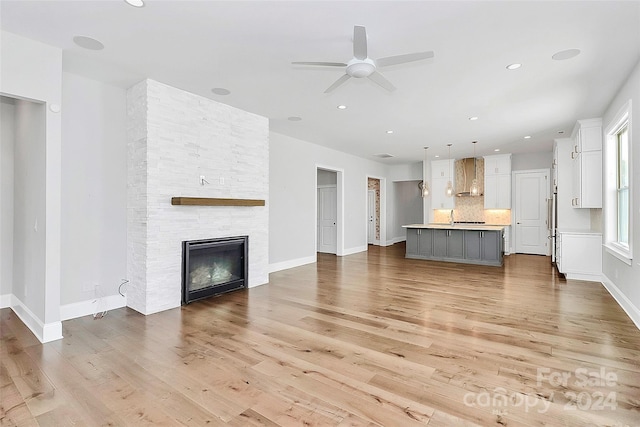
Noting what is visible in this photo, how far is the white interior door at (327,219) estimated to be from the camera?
9.10m

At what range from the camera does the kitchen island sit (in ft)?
23.9

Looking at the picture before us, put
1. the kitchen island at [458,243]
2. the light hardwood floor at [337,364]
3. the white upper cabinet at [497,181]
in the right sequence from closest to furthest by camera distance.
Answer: the light hardwood floor at [337,364], the kitchen island at [458,243], the white upper cabinet at [497,181]

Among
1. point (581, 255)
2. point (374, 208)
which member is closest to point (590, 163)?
point (581, 255)

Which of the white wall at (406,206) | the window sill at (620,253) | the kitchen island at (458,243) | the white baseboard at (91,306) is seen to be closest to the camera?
the white baseboard at (91,306)

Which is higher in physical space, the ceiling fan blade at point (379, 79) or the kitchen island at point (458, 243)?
the ceiling fan blade at point (379, 79)

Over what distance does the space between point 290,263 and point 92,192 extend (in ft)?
13.1

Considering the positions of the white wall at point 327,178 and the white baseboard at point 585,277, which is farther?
the white wall at point 327,178

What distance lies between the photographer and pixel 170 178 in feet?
13.7

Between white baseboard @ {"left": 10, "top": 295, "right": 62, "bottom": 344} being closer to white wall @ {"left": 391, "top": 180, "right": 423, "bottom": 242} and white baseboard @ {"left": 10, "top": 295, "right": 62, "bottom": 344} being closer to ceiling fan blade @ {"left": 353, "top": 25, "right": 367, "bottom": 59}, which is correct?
ceiling fan blade @ {"left": 353, "top": 25, "right": 367, "bottom": 59}

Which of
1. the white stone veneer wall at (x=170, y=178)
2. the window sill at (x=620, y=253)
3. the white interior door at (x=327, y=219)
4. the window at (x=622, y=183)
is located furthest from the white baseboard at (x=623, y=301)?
the white interior door at (x=327, y=219)

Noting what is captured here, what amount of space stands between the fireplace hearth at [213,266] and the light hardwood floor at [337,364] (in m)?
0.28

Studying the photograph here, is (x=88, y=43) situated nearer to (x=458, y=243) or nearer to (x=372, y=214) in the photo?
(x=458, y=243)

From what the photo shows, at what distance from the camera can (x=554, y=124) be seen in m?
5.88

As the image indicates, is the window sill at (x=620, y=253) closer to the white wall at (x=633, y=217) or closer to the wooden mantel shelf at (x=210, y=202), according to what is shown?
the white wall at (x=633, y=217)
